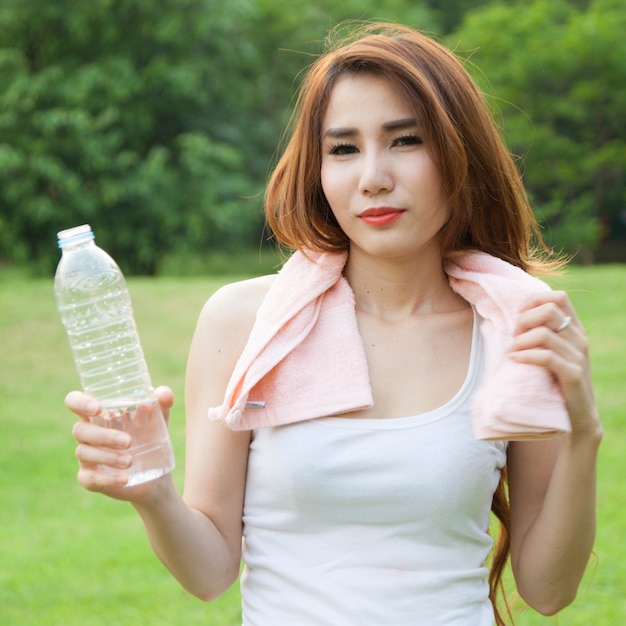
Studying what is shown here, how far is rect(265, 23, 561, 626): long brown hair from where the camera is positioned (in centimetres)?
194

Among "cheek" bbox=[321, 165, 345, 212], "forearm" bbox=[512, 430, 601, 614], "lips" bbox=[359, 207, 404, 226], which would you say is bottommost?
"forearm" bbox=[512, 430, 601, 614]

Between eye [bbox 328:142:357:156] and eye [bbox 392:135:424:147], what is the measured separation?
0.08 meters

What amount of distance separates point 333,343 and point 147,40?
871 inches

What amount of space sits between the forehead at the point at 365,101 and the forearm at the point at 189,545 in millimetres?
778

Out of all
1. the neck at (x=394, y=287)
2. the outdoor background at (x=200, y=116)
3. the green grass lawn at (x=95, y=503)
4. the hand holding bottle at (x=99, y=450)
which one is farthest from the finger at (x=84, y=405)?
the outdoor background at (x=200, y=116)

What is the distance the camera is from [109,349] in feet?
6.06

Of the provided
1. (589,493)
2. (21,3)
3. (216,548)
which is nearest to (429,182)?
(589,493)

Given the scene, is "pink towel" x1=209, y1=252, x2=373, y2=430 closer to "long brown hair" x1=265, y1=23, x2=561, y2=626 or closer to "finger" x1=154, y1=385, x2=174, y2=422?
"long brown hair" x1=265, y1=23, x2=561, y2=626

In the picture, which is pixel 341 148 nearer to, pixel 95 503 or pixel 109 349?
pixel 109 349

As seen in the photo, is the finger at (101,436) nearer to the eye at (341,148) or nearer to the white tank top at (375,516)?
the white tank top at (375,516)

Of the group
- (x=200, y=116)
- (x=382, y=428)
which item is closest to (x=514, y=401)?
(x=382, y=428)

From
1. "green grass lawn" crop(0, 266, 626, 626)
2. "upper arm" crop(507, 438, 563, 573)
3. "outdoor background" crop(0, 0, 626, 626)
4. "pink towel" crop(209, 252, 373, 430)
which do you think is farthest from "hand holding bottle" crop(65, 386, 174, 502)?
"outdoor background" crop(0, 0, 626, 626)

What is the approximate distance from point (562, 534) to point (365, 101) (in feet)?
3.03

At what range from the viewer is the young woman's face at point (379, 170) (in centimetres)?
190
